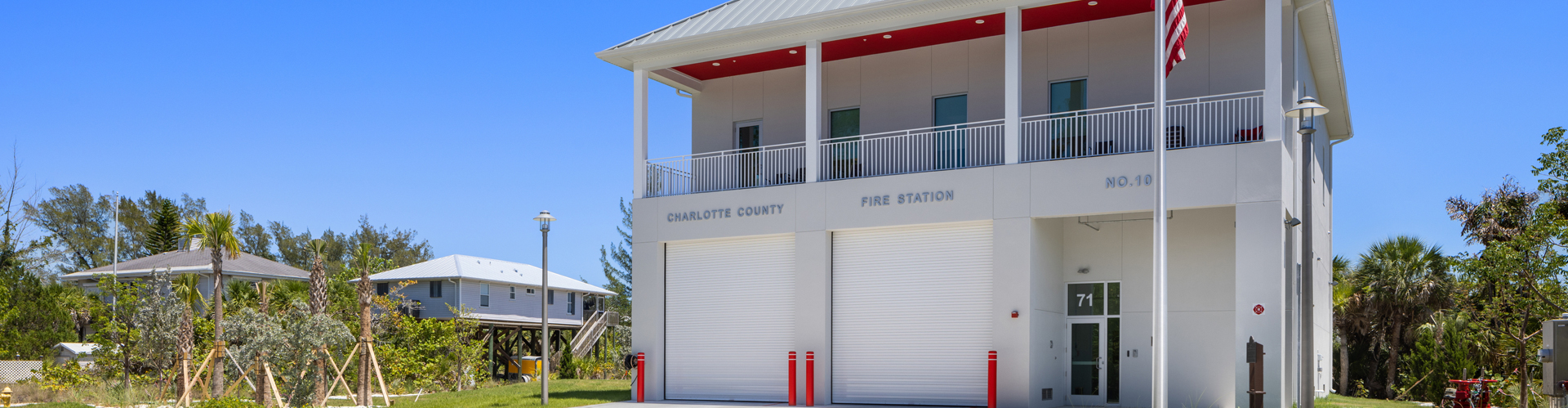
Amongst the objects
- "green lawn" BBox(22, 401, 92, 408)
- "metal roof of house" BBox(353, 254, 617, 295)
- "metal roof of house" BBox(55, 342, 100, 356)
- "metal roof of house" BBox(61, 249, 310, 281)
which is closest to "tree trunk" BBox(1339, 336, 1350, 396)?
"metal roof of house" BBox(353, 254, 617, 295)

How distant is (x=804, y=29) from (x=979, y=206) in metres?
4.55

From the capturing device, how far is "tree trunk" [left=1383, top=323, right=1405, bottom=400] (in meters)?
29.9

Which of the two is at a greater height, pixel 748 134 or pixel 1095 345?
pixel 748 134

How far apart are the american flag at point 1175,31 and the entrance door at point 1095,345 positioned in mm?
6359

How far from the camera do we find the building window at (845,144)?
21172 mm

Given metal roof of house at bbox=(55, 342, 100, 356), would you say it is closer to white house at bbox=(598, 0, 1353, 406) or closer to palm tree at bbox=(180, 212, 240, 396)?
palm tree at bbox=(180, 212, 240, 396)

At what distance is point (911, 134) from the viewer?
1988cm

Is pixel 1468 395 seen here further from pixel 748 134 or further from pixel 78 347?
pixel 78 347

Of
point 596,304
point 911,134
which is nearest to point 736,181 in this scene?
point 911,134

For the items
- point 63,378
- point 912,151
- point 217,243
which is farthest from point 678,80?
point 63,378

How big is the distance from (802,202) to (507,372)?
25.4m

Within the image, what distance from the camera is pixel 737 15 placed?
70.3 feet

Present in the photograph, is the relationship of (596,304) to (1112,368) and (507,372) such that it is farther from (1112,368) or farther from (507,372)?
(1112,368)

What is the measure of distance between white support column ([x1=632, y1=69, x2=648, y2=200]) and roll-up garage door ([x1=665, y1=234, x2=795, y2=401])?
1.41 m
